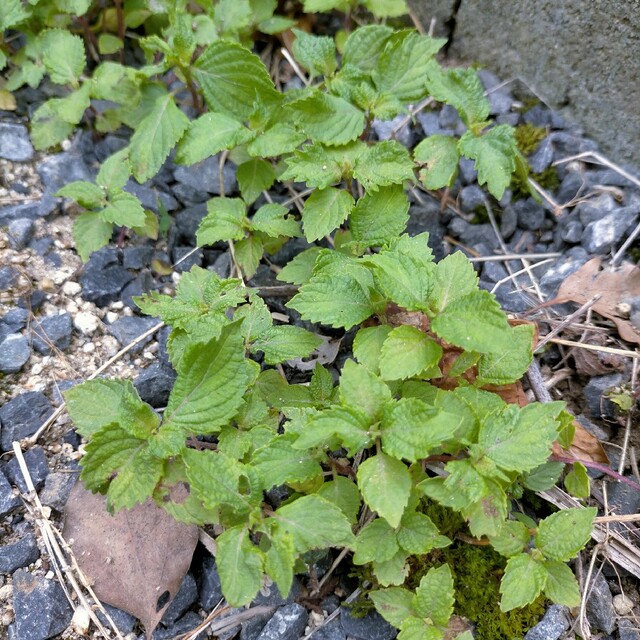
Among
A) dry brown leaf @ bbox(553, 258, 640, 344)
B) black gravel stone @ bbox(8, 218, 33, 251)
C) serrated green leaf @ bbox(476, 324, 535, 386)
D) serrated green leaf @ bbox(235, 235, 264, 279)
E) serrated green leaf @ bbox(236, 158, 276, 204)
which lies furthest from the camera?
serrated green leaf @ bbox(236, 158, 276, 204)

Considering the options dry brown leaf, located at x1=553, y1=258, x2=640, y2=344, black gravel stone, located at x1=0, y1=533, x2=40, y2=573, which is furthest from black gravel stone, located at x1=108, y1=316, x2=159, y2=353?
dry brown leaf, located at x1=553, y1=258, x2=640, y2=344

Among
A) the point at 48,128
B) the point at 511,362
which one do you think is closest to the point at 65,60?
the point at 48,128

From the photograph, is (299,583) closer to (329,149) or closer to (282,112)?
(329,149)

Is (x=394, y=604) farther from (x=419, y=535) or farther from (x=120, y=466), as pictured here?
(x=120, y=466)

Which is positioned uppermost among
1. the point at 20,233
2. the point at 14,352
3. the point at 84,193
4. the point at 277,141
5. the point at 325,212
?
the point at 277,141

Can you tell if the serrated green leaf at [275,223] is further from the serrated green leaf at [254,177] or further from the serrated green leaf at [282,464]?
the serrated green leaf at [282,464]

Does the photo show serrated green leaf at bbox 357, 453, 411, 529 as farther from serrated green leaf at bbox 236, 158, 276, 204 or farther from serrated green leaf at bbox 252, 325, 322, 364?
serrated green leaf at bbox 236, 158, 276, 204
